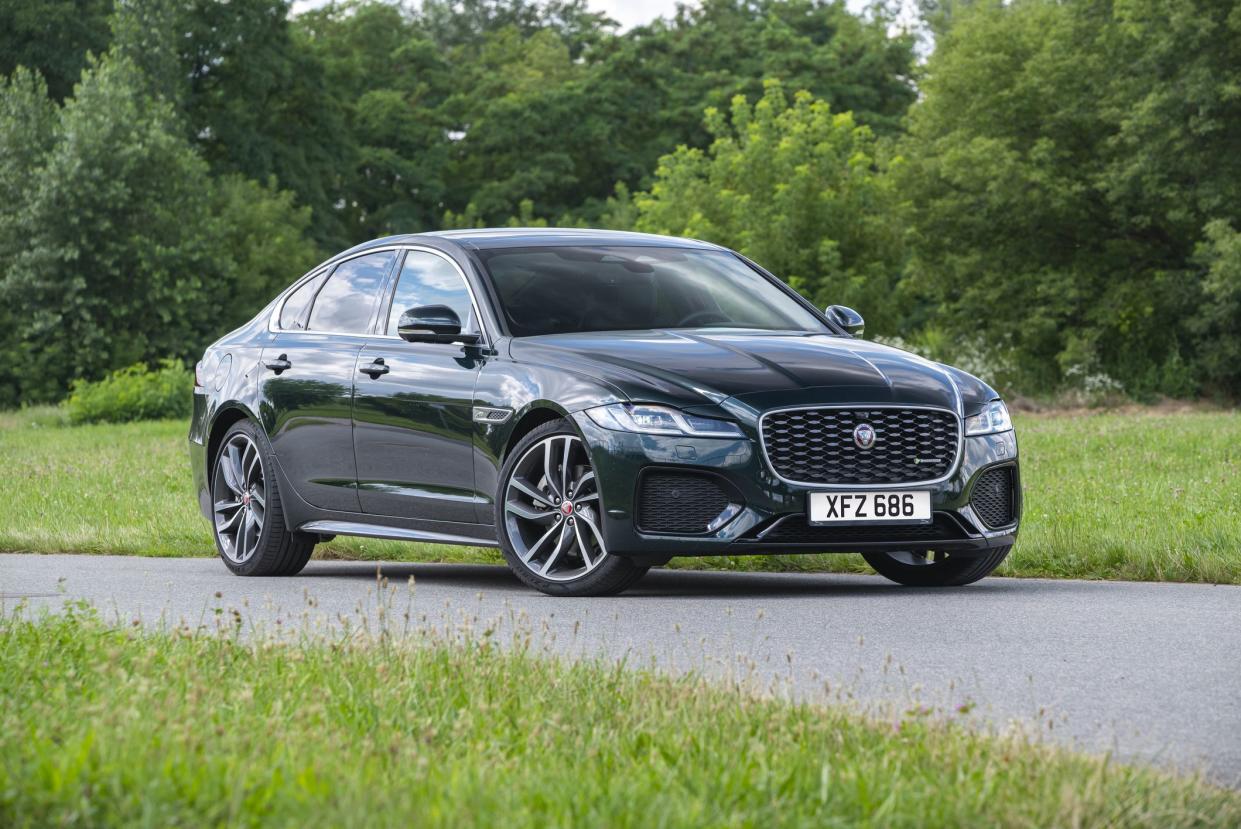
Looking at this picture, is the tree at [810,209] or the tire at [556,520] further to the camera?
the tree at [810,209]

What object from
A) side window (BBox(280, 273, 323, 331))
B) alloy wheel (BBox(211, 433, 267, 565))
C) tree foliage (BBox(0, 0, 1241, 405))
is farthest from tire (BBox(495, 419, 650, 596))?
tree foliage (BBox(0, 0, 1241, 405))

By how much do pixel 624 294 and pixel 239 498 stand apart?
2.72 meters

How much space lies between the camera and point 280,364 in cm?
1121

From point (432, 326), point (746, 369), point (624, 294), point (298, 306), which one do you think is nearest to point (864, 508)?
point (746, 369)

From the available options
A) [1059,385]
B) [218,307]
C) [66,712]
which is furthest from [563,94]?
[66,712]

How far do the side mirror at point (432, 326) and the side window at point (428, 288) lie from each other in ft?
0.78

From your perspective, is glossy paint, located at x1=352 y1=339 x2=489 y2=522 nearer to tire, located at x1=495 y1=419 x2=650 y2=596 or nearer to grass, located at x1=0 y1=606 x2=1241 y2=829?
tire, located at x1=495 y1=419 x2=650 y2=596

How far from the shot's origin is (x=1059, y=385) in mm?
41812

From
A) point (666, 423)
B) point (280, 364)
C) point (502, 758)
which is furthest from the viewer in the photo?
point (280, 364)

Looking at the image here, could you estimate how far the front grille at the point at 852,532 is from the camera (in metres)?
8.80

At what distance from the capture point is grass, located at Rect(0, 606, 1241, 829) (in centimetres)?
393

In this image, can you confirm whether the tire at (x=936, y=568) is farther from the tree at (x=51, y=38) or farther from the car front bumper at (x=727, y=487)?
the tree at (x=51, y=38)

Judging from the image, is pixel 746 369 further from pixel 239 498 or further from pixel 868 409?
pixel 239 498

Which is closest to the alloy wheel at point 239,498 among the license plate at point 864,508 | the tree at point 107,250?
the license plate at point 864,508
